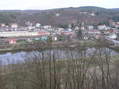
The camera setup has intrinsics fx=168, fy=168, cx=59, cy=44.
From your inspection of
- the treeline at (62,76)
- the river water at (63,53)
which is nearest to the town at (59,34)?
the river water at (63,53)

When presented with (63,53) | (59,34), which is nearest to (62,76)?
(63,53)

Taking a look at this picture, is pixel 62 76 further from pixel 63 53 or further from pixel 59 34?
pixel 59 34

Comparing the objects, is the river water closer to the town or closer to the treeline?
the treeline

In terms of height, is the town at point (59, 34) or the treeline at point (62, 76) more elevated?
the treeline at point (62, 76)

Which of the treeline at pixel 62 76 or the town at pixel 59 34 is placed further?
the town at pixel 59 34

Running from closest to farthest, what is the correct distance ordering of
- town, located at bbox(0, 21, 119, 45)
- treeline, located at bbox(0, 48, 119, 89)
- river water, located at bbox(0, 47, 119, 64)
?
1. treeline, located at bbox(0, 48, 119, 89)
2. river water, located at bbox(0, 47, 119, 64)
3. town, located at bbox(0, 21, 119, 45)

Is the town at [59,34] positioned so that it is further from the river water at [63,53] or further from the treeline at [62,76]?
the treeline at [62,76]

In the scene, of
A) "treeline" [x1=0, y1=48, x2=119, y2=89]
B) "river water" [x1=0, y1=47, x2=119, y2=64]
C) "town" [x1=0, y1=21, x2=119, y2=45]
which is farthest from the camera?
"town" [x1=0, y1=21, x2=119, y2=45]

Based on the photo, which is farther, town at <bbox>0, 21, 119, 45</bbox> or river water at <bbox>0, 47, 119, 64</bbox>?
town at <bbox>0, 21, 119, 45</bbox>

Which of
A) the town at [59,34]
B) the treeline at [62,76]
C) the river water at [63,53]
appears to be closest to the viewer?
the treeline at [62,76]

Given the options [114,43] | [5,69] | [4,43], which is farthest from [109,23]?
[5,69]

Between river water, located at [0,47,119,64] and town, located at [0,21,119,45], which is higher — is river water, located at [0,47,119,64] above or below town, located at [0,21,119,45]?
above

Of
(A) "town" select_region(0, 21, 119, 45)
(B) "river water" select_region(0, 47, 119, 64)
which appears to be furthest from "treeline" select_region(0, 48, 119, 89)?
(A) "town" select_region(0, 21, 119, 45)
